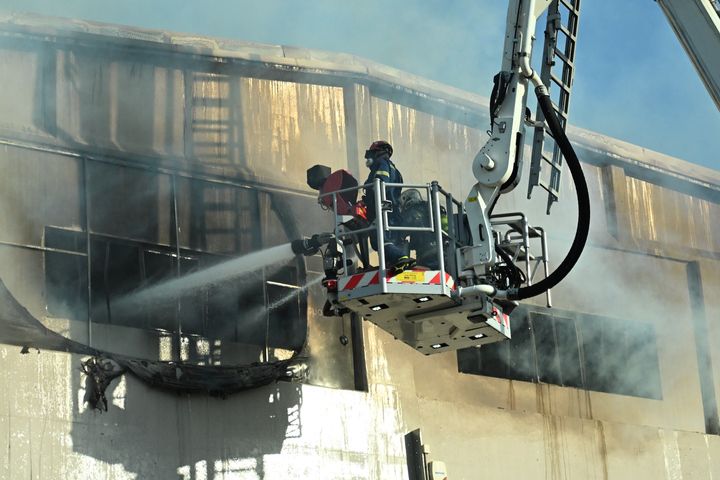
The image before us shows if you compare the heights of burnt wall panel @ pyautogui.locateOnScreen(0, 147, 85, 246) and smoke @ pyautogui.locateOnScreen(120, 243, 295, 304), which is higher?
burnt wall panel @ pyautogui.locateOnScreen(0, 147, 85, 246)

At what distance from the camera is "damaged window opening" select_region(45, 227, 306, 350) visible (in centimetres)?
1255

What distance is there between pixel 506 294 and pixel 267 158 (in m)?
3.69

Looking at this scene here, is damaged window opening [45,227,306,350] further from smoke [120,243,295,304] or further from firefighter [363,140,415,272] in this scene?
firefighter [363,140,415,272]

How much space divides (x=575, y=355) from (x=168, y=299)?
572 cm

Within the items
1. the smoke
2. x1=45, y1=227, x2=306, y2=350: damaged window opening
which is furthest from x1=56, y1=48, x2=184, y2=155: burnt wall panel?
the smoke

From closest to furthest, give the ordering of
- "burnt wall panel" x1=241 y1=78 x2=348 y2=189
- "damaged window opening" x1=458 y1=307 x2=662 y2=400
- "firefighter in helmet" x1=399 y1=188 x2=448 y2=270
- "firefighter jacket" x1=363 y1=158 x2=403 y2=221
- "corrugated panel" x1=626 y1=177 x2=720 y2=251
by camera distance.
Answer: "firefighter in helmet" x1=399 y1=188 x2=448 y2=270
"firefighter jacket" x1=363 y1=158 x2=403 y2=221
"burnt wall panel" x1=241 y1=78 x2=348 y2=189
"damaged window opening" x1=458 y1=307 x2=662 y2=400
"corrugated panel" x1=626 y1=177 x2=720 y2=251

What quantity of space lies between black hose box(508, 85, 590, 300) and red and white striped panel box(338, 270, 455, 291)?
2.46ft

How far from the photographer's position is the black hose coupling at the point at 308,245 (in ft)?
42.4

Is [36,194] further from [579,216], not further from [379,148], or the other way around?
[579,216]

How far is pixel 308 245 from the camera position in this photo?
43.2 ft

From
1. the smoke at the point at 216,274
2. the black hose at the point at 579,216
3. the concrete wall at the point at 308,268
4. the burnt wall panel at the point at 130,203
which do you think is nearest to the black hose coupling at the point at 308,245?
the smoke at the point at 216,274

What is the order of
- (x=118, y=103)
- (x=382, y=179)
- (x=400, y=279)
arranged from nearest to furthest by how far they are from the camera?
1. (x=400, y=279)
2. (x=382, y=179)
3. (x=118, y=103)

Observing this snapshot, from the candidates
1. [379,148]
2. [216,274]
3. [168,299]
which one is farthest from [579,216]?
[168,299]

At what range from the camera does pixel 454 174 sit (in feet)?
52.5
